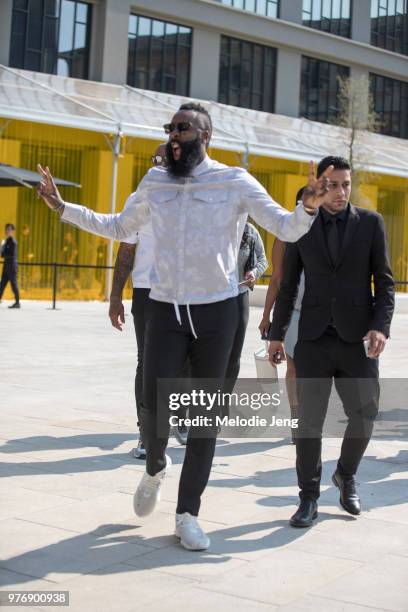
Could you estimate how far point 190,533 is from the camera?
4.42m

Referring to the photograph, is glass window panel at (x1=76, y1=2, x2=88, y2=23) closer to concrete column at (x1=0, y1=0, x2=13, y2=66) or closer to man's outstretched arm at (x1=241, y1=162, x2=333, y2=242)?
concrete column at (x1=0, y1=0, x2=13, y2=66)

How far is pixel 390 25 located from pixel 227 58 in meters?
8.84

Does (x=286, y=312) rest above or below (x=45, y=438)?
above

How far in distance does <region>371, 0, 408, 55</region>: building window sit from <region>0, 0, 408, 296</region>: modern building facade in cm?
4

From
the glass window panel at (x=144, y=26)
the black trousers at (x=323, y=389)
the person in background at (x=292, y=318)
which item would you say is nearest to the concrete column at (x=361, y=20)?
the glass window panel at (x=144, y=26)

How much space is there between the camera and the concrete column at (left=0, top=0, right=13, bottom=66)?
2653 centimetres

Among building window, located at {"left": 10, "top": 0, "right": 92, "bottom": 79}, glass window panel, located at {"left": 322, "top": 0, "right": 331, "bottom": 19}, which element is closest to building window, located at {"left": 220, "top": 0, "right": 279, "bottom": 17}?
glass window panel, located at {"left": 322, "top": 0, "right": 331, "bottom": 19}

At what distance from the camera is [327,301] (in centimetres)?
490

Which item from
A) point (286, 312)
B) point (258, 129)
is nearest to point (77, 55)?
point (258, 129)

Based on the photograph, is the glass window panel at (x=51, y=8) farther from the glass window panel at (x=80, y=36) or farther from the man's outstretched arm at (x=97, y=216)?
the man's outstretched arm at (x=97, y=216)

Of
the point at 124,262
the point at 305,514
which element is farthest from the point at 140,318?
the point at 305,514

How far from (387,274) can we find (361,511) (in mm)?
1223

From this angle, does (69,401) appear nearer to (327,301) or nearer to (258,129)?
(327,301)

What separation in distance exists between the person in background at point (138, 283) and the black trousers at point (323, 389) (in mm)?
1255
